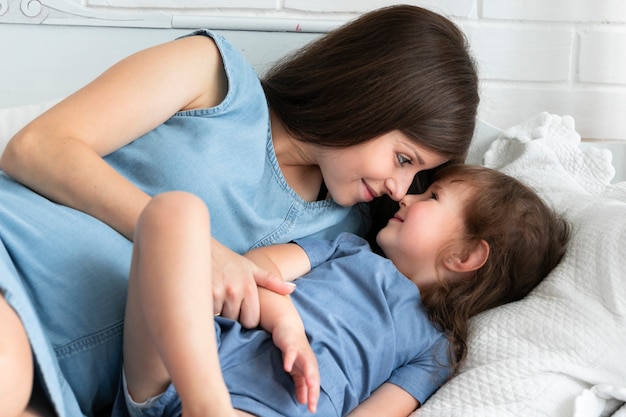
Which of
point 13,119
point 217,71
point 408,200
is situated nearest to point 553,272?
point 408,200

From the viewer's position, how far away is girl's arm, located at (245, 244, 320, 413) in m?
0.97

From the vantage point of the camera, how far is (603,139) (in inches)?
71.3

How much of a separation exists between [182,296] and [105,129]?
37 centimetres

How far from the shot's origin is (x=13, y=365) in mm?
796

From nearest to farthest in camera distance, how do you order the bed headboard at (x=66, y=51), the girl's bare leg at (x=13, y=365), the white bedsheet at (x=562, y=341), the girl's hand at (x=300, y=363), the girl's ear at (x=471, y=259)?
1. the girl's bare leg at (x=13, y=365)
2. the girl's hand at (x=300, y=363)
3. the white bedsheet at (x=562, y=341)
4. the girl's ear at (x=471, y=259)
5. the bed headboard at (x=66, y=51)

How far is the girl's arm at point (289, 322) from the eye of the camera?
969 mm

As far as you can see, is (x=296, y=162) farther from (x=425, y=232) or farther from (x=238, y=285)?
(x=238, y=285)

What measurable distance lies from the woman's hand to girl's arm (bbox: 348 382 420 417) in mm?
192

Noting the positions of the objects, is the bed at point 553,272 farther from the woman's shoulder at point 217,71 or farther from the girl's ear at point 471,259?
the woman's shoulder at point 217,71

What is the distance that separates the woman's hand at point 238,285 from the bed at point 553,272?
0.27 meters

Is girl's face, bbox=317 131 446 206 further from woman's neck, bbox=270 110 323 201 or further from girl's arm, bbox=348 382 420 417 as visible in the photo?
girl's arm, bbox=348 382 420 417

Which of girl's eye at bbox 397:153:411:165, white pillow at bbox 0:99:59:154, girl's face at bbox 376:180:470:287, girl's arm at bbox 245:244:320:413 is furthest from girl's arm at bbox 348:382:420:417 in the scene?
white pillow at bbox 0:99:59:154

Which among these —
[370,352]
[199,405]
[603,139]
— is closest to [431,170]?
[370,352]

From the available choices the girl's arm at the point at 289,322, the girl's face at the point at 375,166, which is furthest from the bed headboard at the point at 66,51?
the girl's arm at the point at 289,322
